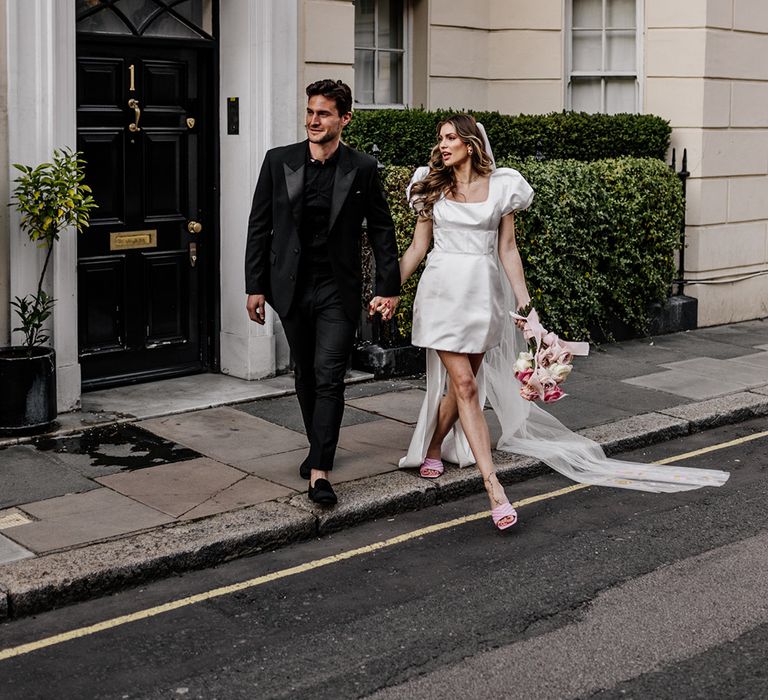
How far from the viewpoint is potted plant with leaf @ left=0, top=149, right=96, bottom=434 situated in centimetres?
830

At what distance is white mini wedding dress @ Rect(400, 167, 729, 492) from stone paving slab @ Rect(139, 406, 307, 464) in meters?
1.05

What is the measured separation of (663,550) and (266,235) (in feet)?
8.99

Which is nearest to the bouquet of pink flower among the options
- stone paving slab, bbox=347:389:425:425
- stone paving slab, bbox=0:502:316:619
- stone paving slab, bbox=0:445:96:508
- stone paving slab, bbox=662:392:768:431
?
stone paving slab, bbox=0:502:316:619

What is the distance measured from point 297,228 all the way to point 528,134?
18.8 ft

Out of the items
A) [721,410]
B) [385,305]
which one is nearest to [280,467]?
[385,305]

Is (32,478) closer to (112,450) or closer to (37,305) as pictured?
(112,450)

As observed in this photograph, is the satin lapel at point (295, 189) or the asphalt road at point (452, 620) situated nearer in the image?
the asphalt road at point (452, 620)

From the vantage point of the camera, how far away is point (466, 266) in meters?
7.43

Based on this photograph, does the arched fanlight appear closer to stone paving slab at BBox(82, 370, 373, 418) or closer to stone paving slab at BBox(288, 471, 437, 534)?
stone paving slab at BBox(82, 370, 373, 418)

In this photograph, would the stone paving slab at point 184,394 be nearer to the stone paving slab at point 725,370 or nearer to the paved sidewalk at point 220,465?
the paved sidewalk at point 220,465

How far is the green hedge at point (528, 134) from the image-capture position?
36.4 feet

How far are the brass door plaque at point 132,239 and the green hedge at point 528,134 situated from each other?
76.4 inches

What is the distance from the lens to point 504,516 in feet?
22.4

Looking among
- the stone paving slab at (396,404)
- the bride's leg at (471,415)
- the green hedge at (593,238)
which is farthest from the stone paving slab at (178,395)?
the bride's leg at (471,415)
